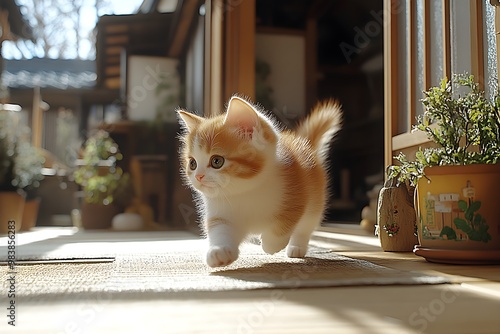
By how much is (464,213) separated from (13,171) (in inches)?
141

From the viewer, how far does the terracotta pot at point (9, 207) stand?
3868 mm

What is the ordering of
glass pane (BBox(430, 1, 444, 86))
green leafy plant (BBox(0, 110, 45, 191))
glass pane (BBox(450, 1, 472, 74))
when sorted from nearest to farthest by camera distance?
1. glass pane (BBox(450, 1, 472, 74))
2. glass pane (BBox(430, 1, 444, 86))
3. green leafy plant (BBox(0, 110, 45, 191))

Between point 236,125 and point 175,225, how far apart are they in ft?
11.2

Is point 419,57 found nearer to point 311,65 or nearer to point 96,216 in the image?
point 311,65

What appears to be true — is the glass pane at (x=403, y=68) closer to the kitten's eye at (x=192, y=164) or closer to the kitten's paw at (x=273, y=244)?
the kitten's paw at (x=273, y=244)

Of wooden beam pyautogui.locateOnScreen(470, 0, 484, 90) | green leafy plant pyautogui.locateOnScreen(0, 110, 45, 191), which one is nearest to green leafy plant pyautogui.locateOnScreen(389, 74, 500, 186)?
wooden beam pyautogui.locateOnScreen(470, 0, 484, 90)

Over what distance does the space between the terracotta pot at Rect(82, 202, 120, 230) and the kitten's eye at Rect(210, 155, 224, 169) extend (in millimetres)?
3381

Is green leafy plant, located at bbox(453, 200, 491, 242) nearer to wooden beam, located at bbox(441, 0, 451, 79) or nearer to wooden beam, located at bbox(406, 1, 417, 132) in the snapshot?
wooden beam, located at bbox(441, 0, 451, 79)

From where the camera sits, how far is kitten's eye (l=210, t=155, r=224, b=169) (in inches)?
52.1

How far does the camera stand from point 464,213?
138 centimetres

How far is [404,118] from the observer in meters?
2.24

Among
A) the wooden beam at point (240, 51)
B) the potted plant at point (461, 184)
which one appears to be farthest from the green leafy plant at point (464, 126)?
the wooden beam at point (240, 51)

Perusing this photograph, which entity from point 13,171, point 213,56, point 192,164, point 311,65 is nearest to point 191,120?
point 192,164

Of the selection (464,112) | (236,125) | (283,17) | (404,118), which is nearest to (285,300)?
(236,125)
